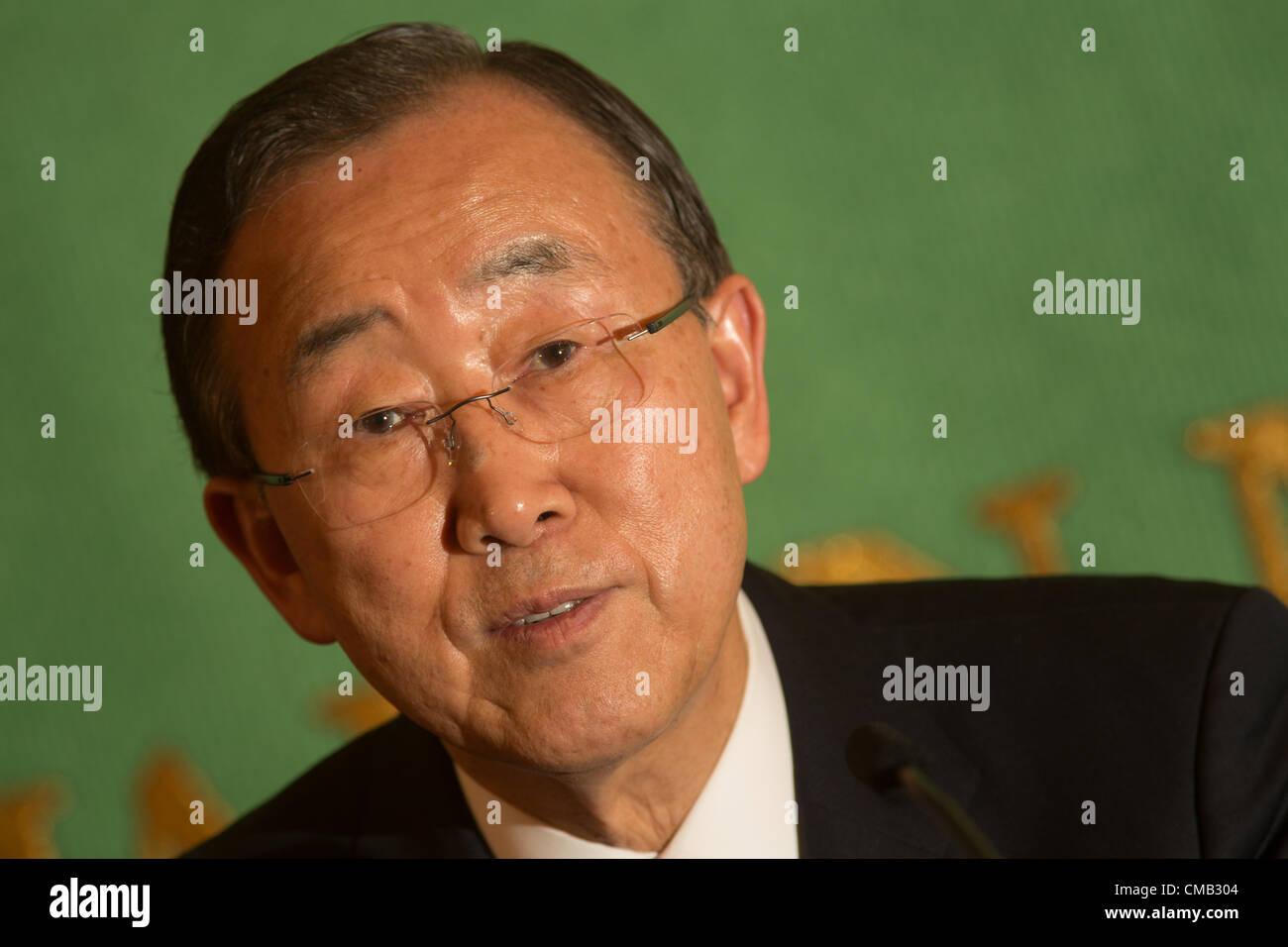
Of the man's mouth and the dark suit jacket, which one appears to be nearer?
the man's mouth

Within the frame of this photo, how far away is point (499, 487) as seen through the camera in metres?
1.07

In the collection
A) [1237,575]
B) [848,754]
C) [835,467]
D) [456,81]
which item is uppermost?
[456,81]

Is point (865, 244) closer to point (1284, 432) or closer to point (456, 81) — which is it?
point (1284, 432)

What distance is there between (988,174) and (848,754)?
1.14 m

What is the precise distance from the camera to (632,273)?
3.88 ft

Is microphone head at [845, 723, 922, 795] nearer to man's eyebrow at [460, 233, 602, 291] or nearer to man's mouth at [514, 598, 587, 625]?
man's mouth at [514, 598, 587, 625]

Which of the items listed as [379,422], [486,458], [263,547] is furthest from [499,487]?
[263,547]

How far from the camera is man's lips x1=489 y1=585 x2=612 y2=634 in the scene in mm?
1077

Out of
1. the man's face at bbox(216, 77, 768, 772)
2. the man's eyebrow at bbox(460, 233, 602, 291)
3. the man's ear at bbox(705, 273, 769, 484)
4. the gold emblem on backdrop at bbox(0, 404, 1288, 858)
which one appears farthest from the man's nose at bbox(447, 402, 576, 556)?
the gold emblem on backdrop at bbox(0, 404, 1288, 858)


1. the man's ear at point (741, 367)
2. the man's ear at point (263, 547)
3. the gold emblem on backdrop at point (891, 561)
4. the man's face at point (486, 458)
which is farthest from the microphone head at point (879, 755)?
the gold emblem on backdrop at point (891, 561)

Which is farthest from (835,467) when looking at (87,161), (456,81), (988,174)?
(87,161)

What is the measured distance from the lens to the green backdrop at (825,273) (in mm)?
2047
